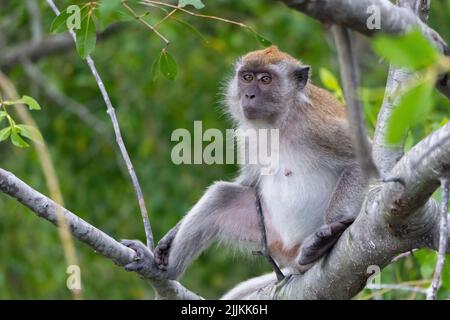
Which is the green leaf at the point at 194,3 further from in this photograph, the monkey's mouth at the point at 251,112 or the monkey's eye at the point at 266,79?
the monkey's eye at the point at 266,79

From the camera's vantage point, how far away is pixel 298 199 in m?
6.14

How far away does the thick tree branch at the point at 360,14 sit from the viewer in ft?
8.25

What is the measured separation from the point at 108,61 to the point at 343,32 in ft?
30.4

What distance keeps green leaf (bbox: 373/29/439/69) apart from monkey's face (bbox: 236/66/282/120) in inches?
166

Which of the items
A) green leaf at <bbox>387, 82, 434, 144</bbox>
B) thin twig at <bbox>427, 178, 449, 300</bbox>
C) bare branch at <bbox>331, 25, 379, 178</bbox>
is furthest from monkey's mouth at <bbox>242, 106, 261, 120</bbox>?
green leaf at <bbox>387, 82, 434, 144</bbox>

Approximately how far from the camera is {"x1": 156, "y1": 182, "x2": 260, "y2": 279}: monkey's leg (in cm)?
618

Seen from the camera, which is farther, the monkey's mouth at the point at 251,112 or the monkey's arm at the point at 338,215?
the monkey's mouth at the point at 251,112

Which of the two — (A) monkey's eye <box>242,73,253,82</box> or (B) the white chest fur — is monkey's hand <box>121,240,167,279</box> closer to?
(B) the white chest fur

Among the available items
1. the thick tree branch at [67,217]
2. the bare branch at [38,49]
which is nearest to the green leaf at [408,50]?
the thick tree branch at [67,217]

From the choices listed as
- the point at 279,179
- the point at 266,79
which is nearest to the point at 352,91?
the point at 279,179

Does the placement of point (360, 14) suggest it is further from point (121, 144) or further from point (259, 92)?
point (259, 92)

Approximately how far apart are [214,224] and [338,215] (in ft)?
3.87

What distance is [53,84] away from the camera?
1083 cm

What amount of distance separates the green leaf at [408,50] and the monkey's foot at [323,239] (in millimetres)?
3194
